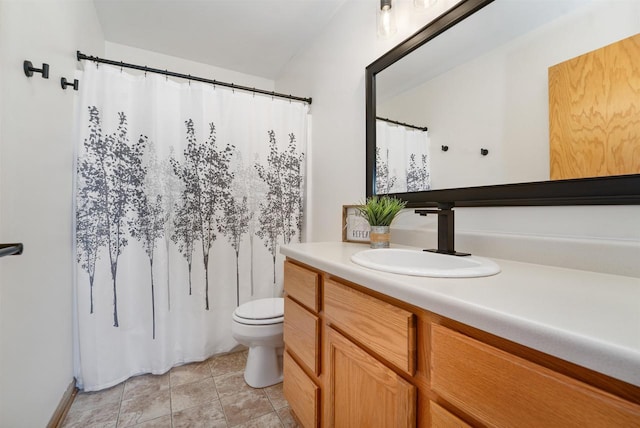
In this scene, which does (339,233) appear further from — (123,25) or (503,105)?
(123,25)

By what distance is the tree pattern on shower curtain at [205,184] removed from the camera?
1.81 meters

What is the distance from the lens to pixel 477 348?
49cm

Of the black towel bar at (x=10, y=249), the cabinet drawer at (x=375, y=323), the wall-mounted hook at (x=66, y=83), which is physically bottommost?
the cabinet drawer at (x=375, y=323)

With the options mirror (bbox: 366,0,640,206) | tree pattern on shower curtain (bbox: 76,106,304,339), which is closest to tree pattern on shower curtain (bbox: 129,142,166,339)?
tree pattern on shower curtain (bbox: 76,106,304,339)

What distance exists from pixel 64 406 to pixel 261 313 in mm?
1034

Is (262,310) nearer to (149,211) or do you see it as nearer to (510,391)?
(149,211)

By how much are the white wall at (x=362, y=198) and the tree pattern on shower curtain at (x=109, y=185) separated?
4.02 ft

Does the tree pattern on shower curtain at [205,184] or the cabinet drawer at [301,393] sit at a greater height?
the tree pattern on shower curtain at [205,184]

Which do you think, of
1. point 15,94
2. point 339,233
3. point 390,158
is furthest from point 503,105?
point 15,94

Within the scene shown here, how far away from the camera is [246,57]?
2449 mm

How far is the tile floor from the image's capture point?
1328 mm

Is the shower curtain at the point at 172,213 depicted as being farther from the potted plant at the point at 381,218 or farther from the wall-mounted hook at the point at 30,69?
the potted plant at the point at 381,218

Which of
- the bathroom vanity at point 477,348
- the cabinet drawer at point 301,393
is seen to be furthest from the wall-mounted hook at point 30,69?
the cabinet drawer at point 301,393

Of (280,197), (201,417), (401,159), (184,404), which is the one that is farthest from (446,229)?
(184,404)
